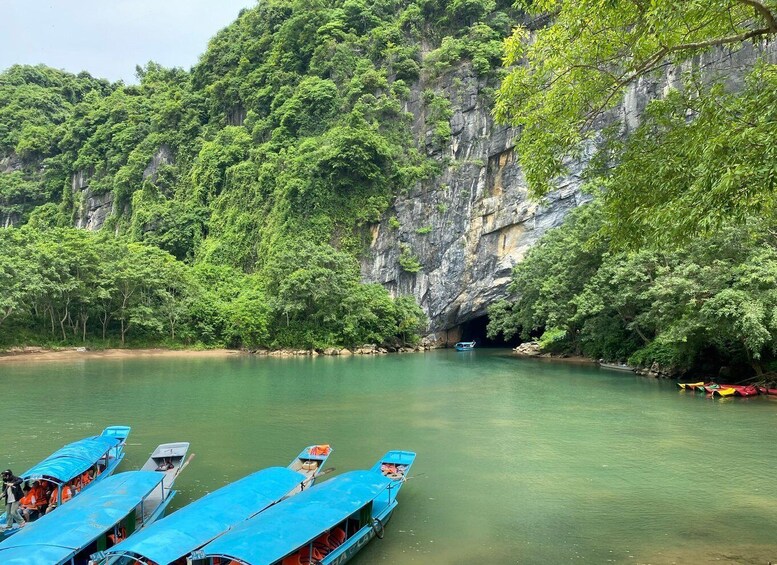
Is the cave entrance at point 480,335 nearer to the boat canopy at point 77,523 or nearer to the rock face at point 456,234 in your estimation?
the rock face at point 456,234

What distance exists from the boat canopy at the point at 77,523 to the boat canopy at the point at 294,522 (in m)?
1.21

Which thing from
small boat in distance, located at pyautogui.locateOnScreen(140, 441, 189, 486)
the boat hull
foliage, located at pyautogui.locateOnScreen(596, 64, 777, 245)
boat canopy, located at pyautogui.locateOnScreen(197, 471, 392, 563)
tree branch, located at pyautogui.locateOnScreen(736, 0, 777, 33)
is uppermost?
tree branch, located at pyautogui.locateOnScreen(736, 0, 777, 33)

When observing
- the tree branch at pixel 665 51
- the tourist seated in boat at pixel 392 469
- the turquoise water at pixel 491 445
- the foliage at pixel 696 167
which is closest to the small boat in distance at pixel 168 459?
the turquoise water at pixel 491 445

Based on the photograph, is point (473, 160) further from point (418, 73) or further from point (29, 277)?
point (29, 277)

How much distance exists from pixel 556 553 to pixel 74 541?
206 inches

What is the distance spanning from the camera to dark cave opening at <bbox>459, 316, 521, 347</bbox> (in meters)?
45.8

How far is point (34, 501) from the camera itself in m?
7.23

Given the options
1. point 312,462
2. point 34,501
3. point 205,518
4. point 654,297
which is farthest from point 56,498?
point 654,297

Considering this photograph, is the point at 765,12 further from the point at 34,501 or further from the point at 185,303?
the point at 185,303

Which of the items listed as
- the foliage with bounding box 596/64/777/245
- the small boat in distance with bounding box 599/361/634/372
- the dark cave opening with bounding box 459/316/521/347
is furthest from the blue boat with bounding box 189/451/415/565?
the dark cave opening with bounding box 459/316/521/347

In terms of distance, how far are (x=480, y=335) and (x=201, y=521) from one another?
43.2 metres

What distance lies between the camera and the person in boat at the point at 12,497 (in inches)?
258

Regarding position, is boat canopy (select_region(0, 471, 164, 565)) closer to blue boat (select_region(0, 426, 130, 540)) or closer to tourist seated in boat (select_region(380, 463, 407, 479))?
blue boat (select_region(0, 426, 130, 540))

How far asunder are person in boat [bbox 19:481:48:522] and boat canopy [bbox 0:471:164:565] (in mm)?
844
